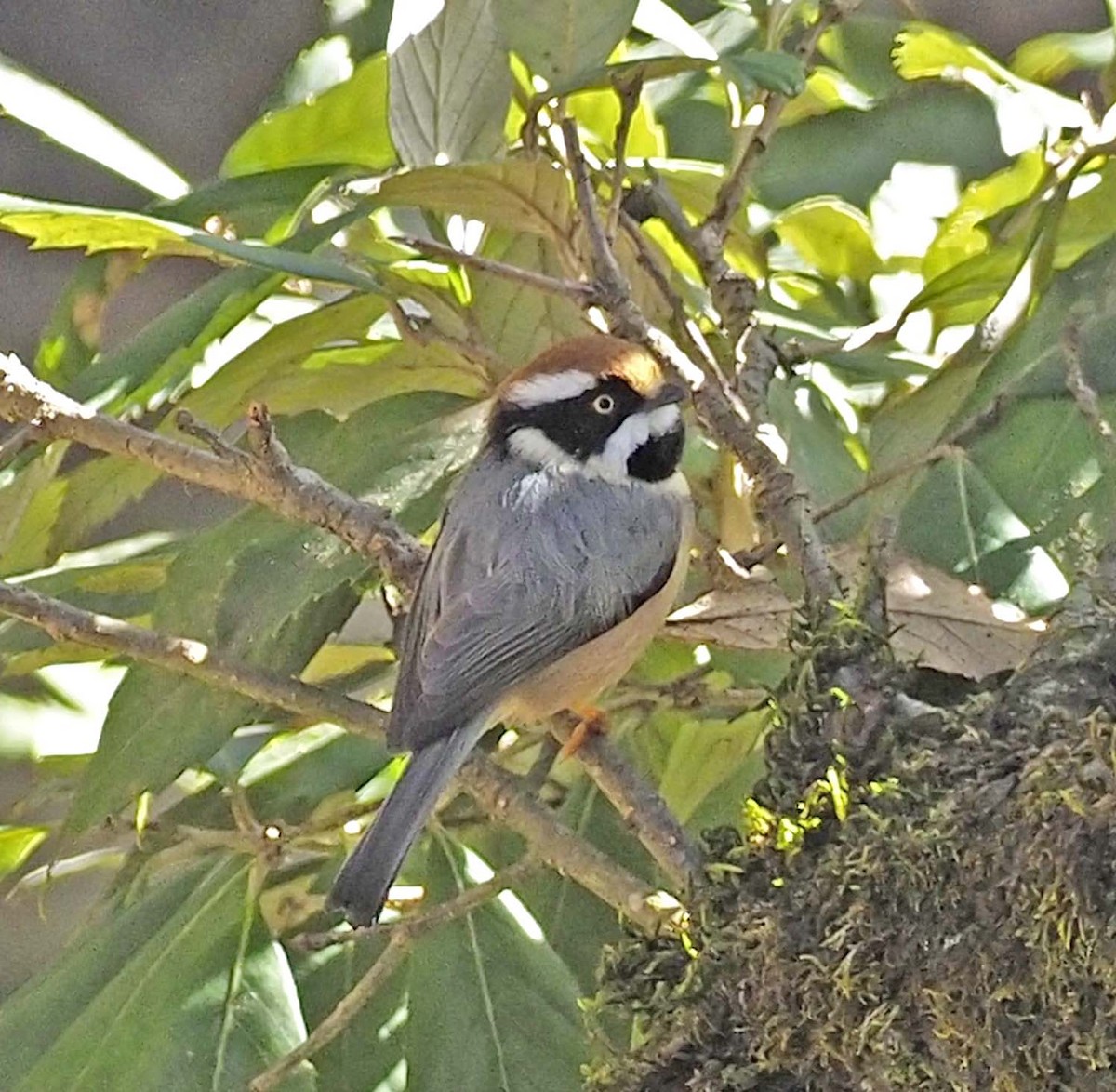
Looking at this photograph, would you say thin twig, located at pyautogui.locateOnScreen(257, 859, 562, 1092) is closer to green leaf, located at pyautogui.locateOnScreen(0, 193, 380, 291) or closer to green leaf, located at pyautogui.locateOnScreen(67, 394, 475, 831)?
green leaf, located at pyautogui.locateOnScreen(67, 394, 475, 831)

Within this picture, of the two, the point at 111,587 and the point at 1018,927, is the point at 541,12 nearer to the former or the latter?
the point at 111,587

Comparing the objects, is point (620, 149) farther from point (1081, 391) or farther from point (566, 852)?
point (566, 852)

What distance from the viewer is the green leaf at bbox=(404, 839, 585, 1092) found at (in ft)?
4.45

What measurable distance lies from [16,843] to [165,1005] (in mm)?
349

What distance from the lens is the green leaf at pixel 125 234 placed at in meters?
1.18

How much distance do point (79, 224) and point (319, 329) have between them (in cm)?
28

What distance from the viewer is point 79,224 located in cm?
121

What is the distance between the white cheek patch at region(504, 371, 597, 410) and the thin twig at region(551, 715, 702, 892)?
0.30 m

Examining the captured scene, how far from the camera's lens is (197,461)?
1.27m

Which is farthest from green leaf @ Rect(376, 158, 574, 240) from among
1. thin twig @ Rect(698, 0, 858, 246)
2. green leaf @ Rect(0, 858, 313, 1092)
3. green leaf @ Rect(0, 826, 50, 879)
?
green leaf @ Rect(0, 826, 50, 879)

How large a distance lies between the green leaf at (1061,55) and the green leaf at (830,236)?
0.33 metres

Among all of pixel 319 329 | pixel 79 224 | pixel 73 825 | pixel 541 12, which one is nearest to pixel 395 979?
pixel 73 825

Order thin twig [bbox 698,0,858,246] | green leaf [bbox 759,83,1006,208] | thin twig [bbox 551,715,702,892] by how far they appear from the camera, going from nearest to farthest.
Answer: thin twig [bbox 551,715,702,892] → thin twig [bbox 698,0,858,246] → green leaf [bbox 759,83,1006,208]

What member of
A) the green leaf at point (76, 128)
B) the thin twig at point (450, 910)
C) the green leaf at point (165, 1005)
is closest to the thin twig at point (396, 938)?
the thin twig at point (450, 910)
